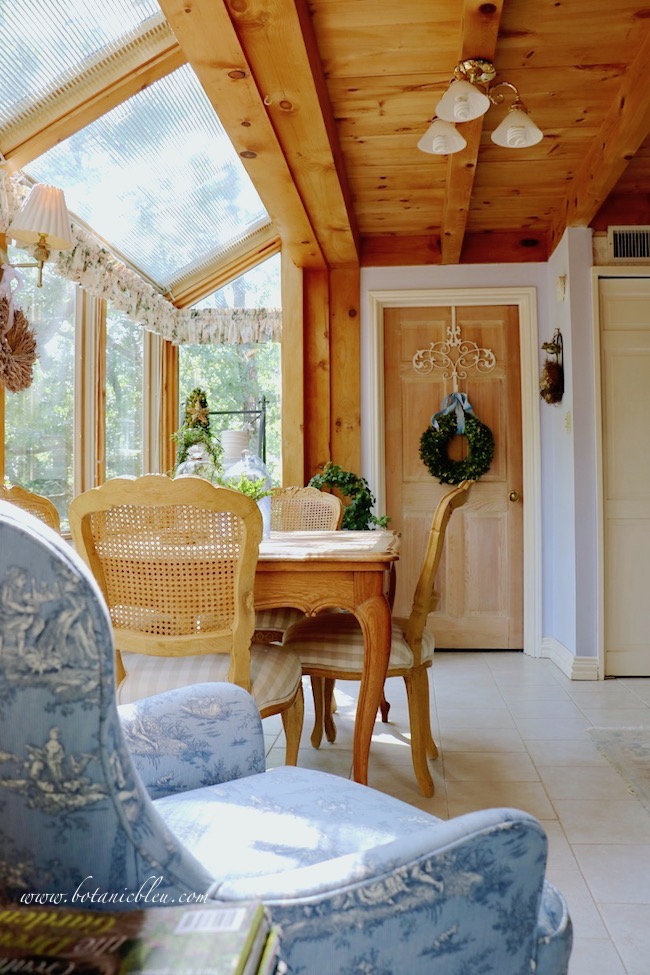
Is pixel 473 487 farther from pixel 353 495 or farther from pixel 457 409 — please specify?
pixel 353 495

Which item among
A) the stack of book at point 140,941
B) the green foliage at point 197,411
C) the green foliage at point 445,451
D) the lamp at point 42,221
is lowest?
the stack of book at point 140,941

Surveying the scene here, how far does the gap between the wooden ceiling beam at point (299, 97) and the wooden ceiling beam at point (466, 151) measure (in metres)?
0.49

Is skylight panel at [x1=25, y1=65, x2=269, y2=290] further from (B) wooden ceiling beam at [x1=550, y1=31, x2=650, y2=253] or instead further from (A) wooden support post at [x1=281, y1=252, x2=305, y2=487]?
(B) wooden ceiling beam at [x1=550, y1=31, x2=650, y2=253]

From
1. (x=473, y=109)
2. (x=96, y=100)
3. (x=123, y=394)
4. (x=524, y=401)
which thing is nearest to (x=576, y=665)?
(x=524, y=401)

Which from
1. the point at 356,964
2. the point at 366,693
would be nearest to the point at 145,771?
the point at 356,964

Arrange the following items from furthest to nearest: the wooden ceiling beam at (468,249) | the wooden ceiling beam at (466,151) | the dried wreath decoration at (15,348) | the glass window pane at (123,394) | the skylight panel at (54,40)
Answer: the wooden ceiling beam at (468,249)
the glass window pane at (123,394)
the dried wreath decoration at (15,348)
the skylight panel at (54,40)
the wooden ceiling beam at (466,151)

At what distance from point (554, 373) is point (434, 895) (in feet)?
12.4

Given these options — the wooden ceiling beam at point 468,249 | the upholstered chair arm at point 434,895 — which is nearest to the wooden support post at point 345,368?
the wooden ceiling beam at point 468,249

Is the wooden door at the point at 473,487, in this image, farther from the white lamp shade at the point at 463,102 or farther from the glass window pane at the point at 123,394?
the white lamp shade at the point at 463,102

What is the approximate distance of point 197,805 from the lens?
114 centimetres

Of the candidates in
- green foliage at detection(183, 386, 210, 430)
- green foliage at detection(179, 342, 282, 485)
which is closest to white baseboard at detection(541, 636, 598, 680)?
green foliage at detection(179, 342, 282, 485)

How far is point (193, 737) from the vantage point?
4.25ft

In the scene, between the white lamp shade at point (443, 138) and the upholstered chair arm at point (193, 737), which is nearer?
the upholstered chair arm at point (193, 737)

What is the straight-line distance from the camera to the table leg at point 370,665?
215 cm
